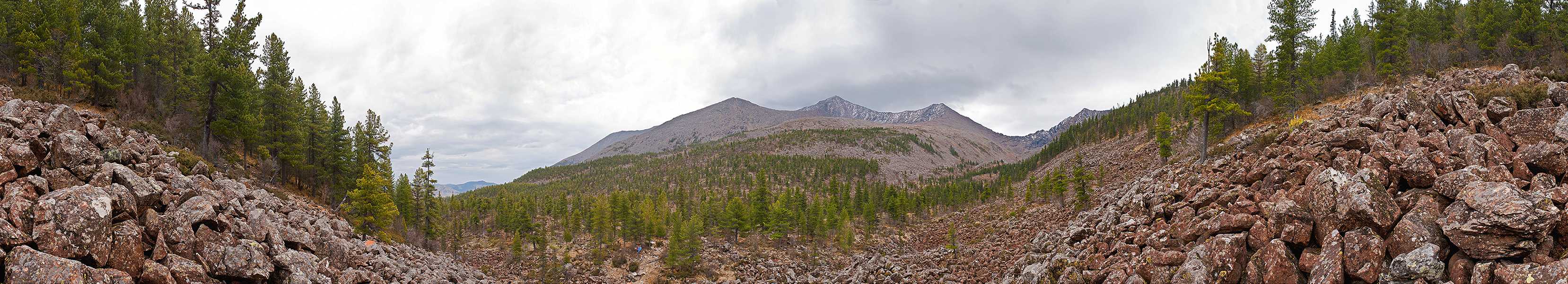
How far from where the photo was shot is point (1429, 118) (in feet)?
46.9

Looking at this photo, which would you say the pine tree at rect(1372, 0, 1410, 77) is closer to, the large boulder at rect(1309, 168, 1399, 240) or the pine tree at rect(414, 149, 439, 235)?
the large boulder at rect(1309, 168, 1399, 240)

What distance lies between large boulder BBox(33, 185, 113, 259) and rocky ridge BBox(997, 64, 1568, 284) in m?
24.7

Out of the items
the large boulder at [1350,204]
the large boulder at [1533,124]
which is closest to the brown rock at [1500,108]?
the large boulder at [1533,124]

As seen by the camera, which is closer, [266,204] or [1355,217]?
[1355,217]

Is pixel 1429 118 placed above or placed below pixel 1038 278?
above

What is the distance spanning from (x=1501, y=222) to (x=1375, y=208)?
6.46 feet

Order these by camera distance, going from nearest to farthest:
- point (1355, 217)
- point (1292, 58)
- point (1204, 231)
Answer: point (1355, 217), point (1204, 231), point (1292, 58)

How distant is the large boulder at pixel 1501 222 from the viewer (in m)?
8.93

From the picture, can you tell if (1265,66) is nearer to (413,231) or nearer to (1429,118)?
(1429,118)

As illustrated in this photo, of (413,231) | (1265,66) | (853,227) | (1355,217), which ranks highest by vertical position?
(1265,66)

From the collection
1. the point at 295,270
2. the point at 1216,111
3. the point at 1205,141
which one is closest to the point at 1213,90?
the point at 1216,111

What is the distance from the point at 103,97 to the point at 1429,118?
6358cm

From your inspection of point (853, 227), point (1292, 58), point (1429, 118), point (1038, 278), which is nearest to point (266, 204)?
point (1038, 278)

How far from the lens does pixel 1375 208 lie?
11.0 metres
